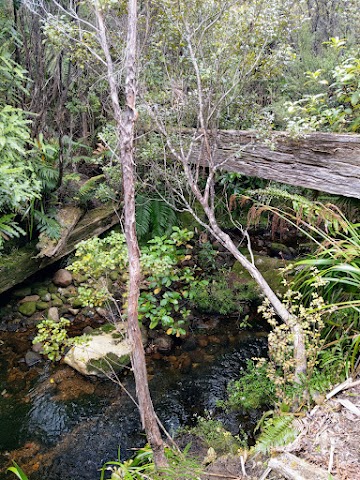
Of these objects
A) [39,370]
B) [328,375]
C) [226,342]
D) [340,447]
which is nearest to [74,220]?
[39,370]

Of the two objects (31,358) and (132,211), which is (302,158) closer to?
(132,211)

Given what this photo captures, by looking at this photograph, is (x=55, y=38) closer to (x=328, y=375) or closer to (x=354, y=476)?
(x=328, y=375)

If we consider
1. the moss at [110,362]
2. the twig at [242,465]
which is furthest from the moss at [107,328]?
the twig at [242,465]

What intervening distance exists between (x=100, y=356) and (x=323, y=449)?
2.85m

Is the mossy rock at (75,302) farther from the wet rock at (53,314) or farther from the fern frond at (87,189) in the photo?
the fern frond at (87,189)

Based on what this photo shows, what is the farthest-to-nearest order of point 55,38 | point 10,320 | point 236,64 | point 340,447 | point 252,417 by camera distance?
point 10,320 → point 236,64 → point 55,38 → point 252,417 → point 340,447

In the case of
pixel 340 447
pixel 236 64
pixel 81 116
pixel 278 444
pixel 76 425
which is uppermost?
pixel 236 64

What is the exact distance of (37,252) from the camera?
→ 5.16 metres

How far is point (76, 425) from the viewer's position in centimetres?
366

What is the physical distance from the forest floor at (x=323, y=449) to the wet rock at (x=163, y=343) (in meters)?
2.12

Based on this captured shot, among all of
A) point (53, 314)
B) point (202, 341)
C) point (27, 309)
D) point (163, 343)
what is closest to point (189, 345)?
point (202, 341)

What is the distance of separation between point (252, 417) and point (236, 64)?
4016 mm

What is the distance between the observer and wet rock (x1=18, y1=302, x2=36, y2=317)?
5.08 m

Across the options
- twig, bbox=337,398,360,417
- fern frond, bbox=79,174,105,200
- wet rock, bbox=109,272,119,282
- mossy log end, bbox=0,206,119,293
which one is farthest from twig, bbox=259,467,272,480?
fern frond, bbox=79,174,105,200
